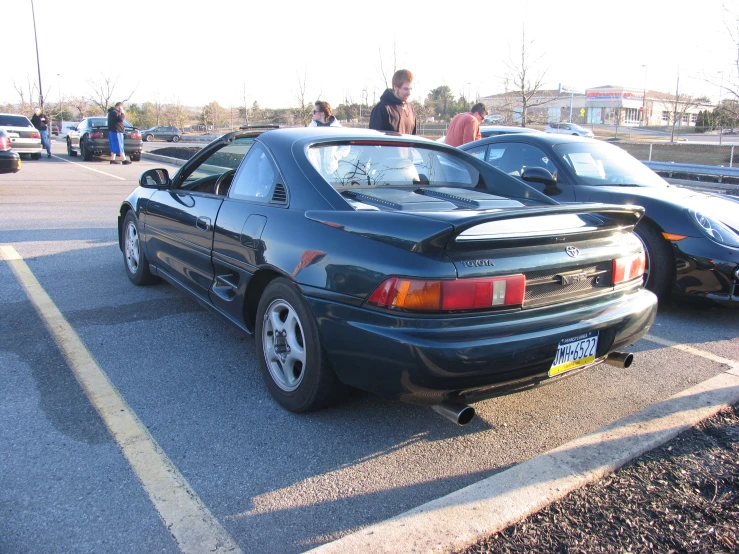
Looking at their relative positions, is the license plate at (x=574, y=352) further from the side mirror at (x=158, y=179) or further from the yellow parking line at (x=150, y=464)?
the side mirror at (x=158, y=179)

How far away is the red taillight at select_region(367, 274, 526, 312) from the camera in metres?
2.60

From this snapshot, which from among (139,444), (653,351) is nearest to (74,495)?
(139,444)

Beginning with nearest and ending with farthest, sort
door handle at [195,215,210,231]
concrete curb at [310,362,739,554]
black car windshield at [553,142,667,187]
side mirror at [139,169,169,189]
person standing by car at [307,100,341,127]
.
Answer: concrete curb at [310,362,739,554] < door handle at [195,215,210,231] < side mirror at [139,169,169,189] < black car windshield at [553,142,667,187] < person standing by car at [307,100,341,127]

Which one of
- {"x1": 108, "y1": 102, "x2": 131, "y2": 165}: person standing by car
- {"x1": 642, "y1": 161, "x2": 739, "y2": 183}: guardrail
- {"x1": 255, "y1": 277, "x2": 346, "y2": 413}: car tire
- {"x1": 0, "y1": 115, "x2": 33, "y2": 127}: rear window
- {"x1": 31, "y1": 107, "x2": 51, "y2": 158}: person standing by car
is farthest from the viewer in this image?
{"x1": 31, "y1": 107, "x2": 51, "y2": 158}: person standing by car

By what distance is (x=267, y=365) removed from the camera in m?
3.40

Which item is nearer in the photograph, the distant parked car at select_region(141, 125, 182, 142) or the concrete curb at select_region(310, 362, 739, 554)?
the concrete curb at select_region(310, 362, 739, 554)

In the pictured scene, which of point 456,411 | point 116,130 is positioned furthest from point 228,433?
point 116,130

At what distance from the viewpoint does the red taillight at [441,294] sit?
2.60m

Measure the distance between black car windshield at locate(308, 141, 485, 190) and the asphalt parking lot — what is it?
130 cm

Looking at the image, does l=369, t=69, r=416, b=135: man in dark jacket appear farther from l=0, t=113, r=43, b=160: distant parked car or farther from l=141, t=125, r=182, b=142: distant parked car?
l=141, t=125, r=182, b=142: distant parked car

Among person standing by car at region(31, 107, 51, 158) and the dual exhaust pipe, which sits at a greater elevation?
person standing by car at region(31, 107, 51, 158)

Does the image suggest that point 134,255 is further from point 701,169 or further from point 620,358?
point 701,169

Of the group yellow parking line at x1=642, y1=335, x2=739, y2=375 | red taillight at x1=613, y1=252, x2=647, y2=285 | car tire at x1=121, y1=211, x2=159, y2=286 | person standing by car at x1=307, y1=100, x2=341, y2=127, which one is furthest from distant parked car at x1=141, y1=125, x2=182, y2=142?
red taillight at x1=613, y1=252, x2=647, y2=285

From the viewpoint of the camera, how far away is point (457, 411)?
2.71 meters
